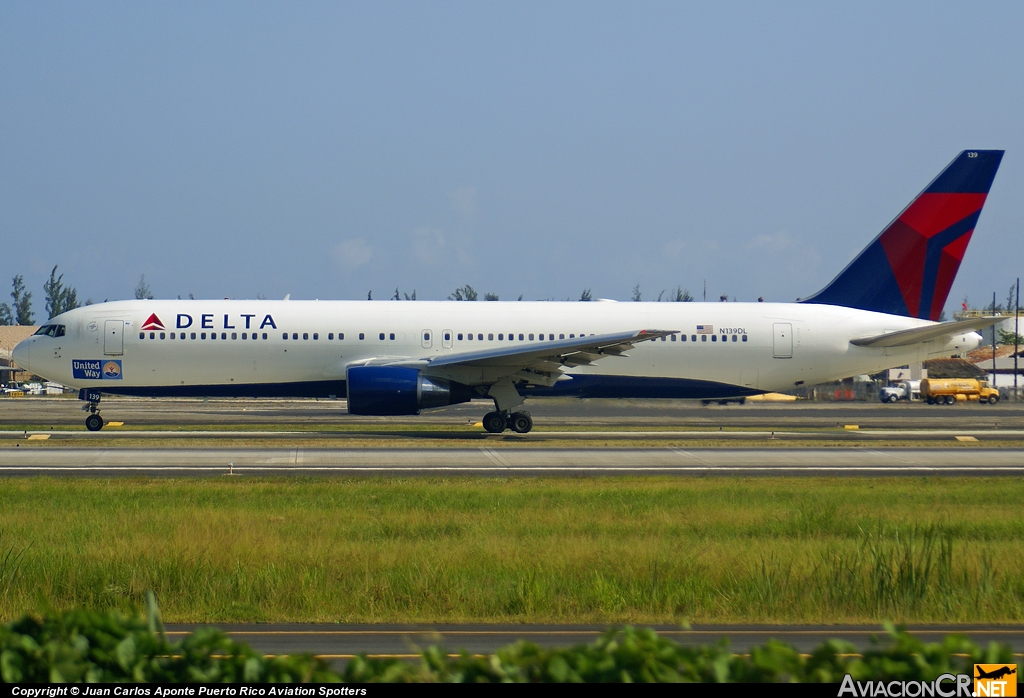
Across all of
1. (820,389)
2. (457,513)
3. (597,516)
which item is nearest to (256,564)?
(457,513)

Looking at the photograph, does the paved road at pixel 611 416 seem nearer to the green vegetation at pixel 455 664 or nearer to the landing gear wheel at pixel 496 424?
the landing gear wheel at pixel 496 424

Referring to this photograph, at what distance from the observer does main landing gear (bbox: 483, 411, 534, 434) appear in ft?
113

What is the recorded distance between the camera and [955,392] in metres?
70.8

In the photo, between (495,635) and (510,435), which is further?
(510,435)

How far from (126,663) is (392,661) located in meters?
1.29

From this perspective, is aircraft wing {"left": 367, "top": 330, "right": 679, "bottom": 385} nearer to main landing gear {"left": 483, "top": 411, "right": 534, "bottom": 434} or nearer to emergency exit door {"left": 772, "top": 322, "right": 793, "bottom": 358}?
main landing gear {"left": 483, "top": 411, "right": 534, "bottom": 434}

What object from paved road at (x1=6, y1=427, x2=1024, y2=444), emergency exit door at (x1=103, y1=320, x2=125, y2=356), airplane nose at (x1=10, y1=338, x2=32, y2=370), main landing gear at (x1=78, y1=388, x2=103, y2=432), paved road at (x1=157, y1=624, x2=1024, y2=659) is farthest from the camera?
airplane nose at (x1=10, y1=338, x2=32, y2=370)

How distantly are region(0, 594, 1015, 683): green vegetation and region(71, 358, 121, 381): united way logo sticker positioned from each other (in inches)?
1235

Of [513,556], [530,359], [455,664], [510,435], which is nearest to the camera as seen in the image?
[455,664]

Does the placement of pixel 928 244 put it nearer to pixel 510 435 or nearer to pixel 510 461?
pixel 510 435

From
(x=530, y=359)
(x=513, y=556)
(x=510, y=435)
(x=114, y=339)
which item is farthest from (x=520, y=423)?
(x=513, y=556)

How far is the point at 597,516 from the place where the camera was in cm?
1667

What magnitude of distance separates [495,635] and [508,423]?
24.4 m

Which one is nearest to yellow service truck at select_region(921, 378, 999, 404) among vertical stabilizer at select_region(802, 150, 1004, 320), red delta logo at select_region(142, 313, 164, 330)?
vertical stabilizer at select_region(802, 150, 1004, 320)
